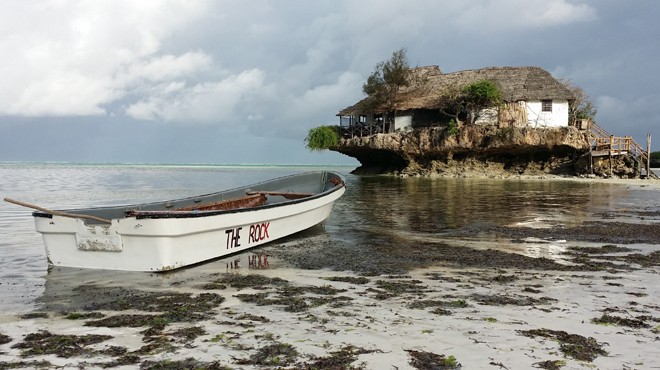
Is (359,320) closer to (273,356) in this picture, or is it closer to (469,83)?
(273,356)

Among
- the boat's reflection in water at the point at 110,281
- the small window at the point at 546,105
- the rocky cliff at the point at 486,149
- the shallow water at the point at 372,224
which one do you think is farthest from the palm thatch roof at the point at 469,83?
the boat's reflection in water at the point at 110,281

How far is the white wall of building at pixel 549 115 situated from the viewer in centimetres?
3378

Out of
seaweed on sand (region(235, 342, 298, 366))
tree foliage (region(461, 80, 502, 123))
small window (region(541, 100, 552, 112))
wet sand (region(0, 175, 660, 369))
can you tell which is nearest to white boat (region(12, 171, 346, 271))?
wet sand (region(0, 175, 660, 369))

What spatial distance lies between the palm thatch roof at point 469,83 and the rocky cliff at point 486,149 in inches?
101

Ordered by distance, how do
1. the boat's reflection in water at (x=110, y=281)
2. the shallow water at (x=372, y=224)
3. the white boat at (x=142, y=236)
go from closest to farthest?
the boat's reflection in water at (x=110, y=281) < the shallow water at (x=372, y=224) < the white boat at (x=142, y=236)

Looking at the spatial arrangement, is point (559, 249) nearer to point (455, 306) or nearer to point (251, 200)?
point (455, 306)

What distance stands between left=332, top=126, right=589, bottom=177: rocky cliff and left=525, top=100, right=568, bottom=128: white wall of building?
0.96 meters

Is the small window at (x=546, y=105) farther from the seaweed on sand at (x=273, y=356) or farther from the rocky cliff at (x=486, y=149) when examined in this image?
the seaweed on sand at (x=273, y=356)

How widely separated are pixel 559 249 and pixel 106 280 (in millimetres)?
7326

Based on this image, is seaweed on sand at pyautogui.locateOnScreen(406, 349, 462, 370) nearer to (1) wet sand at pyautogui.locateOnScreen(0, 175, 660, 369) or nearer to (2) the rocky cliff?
(1) wet sand at pyautogui.locateOnScreen(0, 175, 660, 369)

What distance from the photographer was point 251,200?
413 inches

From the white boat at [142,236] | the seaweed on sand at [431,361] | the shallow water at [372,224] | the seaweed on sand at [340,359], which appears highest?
the white boat at [142,236]

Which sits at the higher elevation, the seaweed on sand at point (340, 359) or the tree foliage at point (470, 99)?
the tree foliage at point (470, 99)

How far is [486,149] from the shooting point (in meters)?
35.4
